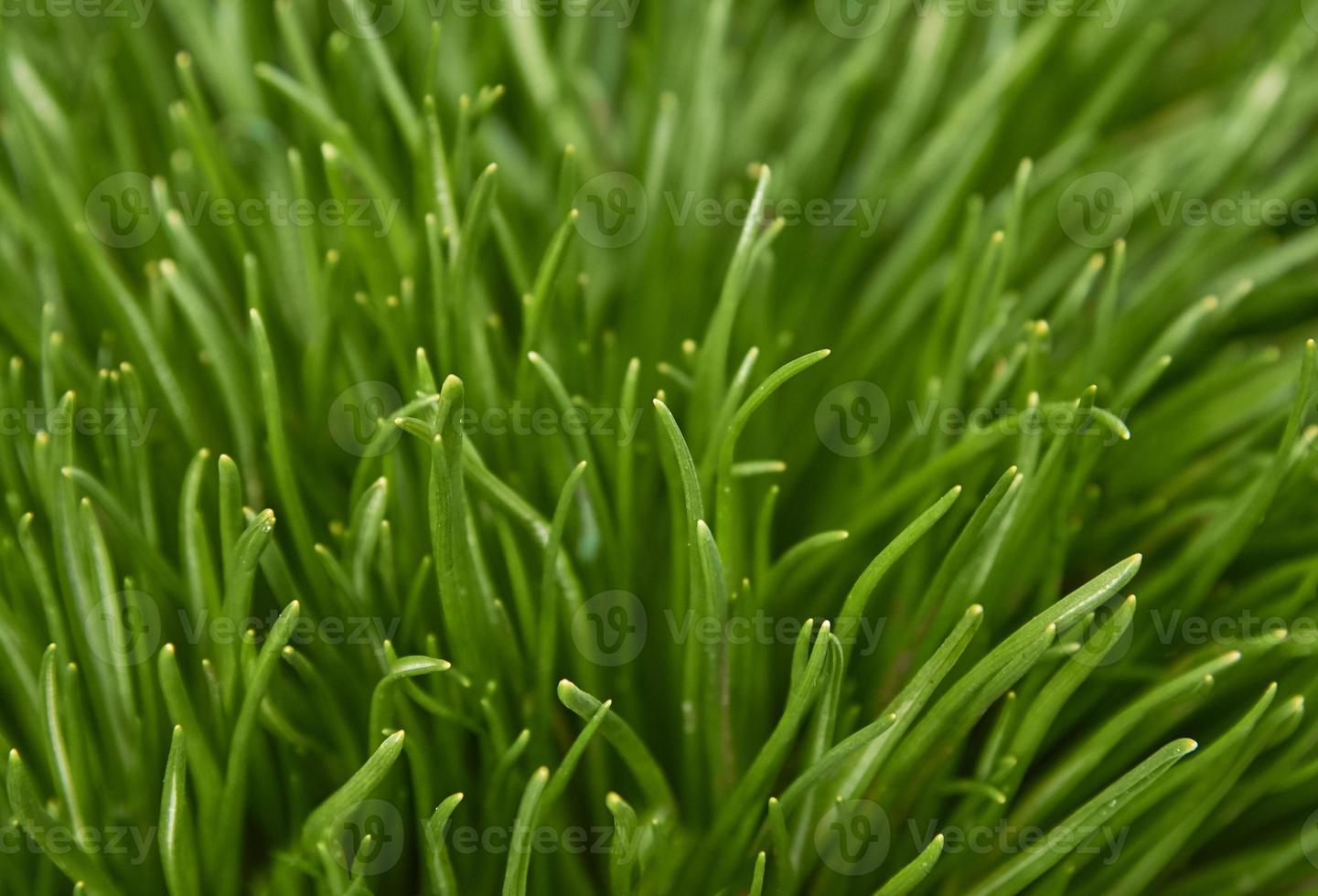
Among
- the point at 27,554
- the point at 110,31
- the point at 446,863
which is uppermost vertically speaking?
the point at 110,31

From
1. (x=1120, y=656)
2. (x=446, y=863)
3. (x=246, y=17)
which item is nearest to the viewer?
(x=446, y=863)

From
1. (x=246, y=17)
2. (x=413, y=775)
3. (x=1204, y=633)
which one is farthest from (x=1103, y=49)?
(x=413, y=775)

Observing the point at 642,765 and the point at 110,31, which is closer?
the point at 642,765

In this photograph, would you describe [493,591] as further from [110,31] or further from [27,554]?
[110,31]

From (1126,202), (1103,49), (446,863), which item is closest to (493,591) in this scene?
(446,863)

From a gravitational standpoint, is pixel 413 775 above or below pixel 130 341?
below

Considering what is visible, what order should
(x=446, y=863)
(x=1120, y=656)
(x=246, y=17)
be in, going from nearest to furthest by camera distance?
(x=446, y=863) → (x=1120, y=656) → (x=246, y=17)

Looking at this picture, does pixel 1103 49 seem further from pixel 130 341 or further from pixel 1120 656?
pixel 130 341
